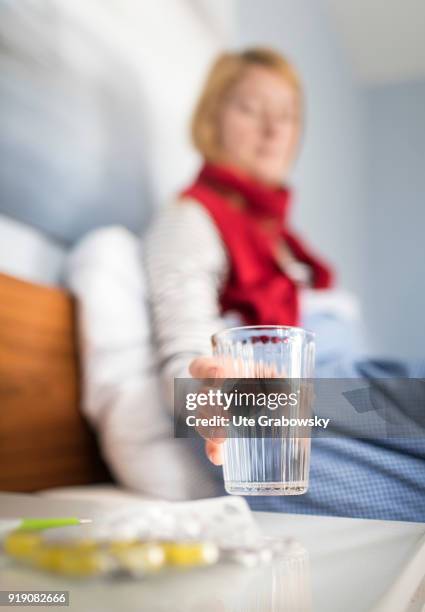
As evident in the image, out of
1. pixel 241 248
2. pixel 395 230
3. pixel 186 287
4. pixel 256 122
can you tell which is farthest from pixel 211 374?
pixel 395 230

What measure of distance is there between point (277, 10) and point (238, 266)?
1019mm

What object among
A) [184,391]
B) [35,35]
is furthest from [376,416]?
[35,35]

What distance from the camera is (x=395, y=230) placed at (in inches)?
79.7

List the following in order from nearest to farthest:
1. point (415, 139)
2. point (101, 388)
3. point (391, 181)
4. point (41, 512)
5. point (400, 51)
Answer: point (41, 512)
point (101, 388)
point (400, 51)
point (415, 139)
point (391, 181)

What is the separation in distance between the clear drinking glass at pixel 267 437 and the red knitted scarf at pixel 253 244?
353mm

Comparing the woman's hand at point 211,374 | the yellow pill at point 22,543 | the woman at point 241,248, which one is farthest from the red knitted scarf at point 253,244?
the yellow pill at point 22,543

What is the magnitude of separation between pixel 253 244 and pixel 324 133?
1131mm

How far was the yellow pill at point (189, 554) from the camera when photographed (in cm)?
26

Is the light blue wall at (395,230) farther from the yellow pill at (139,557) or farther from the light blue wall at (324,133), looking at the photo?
the yellow pill at (139,557)

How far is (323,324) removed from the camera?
0.86 meters

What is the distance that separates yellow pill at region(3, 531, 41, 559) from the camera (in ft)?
0.91

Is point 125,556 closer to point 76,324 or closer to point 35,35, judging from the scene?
point 76,324

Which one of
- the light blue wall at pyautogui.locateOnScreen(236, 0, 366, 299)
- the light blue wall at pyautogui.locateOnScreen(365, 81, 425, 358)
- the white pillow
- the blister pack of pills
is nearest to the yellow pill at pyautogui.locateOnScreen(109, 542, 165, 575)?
the blister pack of pills

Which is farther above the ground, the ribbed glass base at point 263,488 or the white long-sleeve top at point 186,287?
the white long-sleeve top at point 186,287
